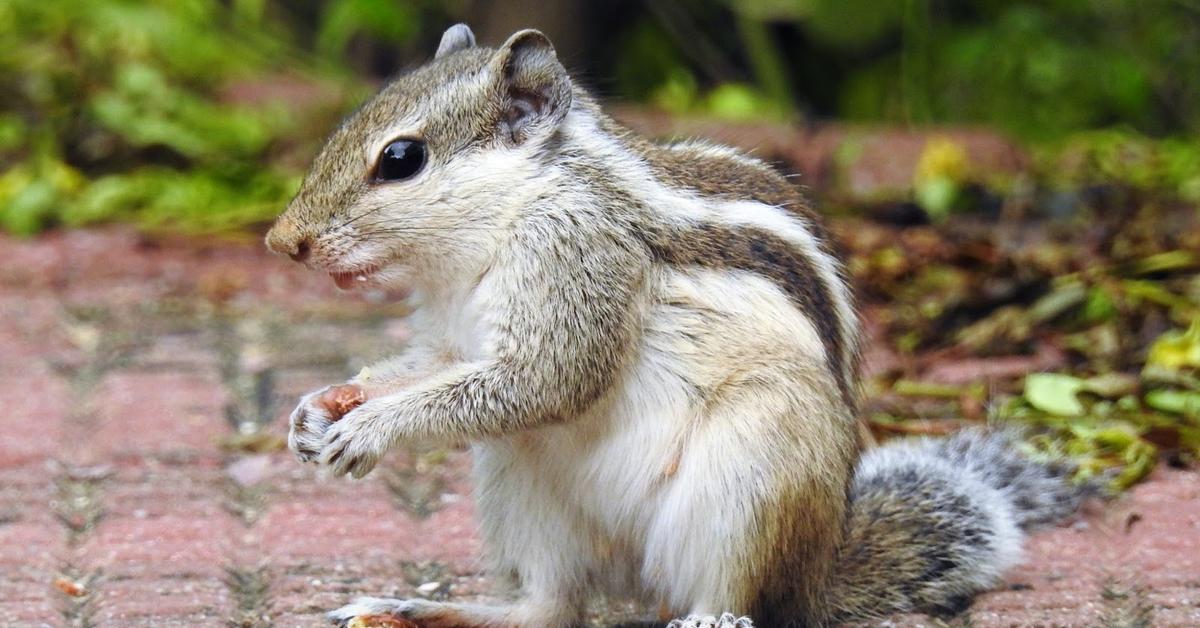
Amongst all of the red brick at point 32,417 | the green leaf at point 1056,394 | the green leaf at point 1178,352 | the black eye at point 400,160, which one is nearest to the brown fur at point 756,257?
the black eye at point 400,160

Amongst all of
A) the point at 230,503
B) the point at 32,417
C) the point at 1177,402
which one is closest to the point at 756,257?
the point at 230,503

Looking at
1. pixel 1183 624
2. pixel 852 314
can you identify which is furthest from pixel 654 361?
pixel 1183 624

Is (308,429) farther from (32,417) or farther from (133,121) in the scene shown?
(133,121)

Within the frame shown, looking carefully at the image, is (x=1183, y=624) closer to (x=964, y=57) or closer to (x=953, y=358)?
(x=953, y=358)

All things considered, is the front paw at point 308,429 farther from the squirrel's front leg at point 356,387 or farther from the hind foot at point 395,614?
the hind foot at point 395,614

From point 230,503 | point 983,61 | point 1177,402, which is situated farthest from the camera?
point 983,61

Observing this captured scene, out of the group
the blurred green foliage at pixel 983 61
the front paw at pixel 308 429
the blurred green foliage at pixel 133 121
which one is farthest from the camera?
the blurred green foliage at pixel 983 61
